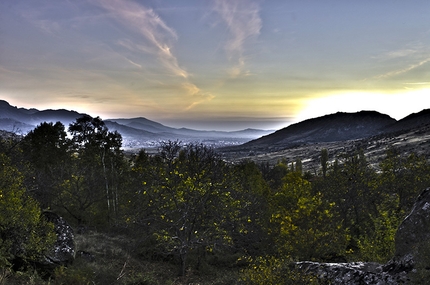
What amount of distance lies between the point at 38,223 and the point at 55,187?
20247 mm

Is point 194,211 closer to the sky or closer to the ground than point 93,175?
closer to the ground

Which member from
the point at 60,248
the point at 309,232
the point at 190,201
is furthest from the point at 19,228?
the point at 309,232

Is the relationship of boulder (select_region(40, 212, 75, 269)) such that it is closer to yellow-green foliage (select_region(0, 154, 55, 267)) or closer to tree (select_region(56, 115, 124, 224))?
yellow-green foliage (select_region(0, 154, 55, 267))

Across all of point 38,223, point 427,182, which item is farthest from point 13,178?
point 427,182

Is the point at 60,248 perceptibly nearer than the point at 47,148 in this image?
Yes

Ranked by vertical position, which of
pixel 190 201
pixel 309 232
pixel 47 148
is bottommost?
pixel 309 232

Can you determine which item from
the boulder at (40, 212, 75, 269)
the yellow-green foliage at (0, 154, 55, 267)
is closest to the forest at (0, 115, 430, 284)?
the yellow-green foliage at (0, 154, 55, 267)

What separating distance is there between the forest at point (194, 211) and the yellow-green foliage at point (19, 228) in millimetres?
61

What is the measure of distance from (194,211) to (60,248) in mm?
9756

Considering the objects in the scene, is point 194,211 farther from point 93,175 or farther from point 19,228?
point 93,175

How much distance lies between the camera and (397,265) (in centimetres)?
1187

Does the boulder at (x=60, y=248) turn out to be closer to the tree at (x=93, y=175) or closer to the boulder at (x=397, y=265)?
the boulder at (x=397, y=265)

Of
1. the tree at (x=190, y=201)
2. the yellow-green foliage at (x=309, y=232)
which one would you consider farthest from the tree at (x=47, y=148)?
the yellow-green foliage at (x=309, y=232)

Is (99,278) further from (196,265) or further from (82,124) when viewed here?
(82,124)
